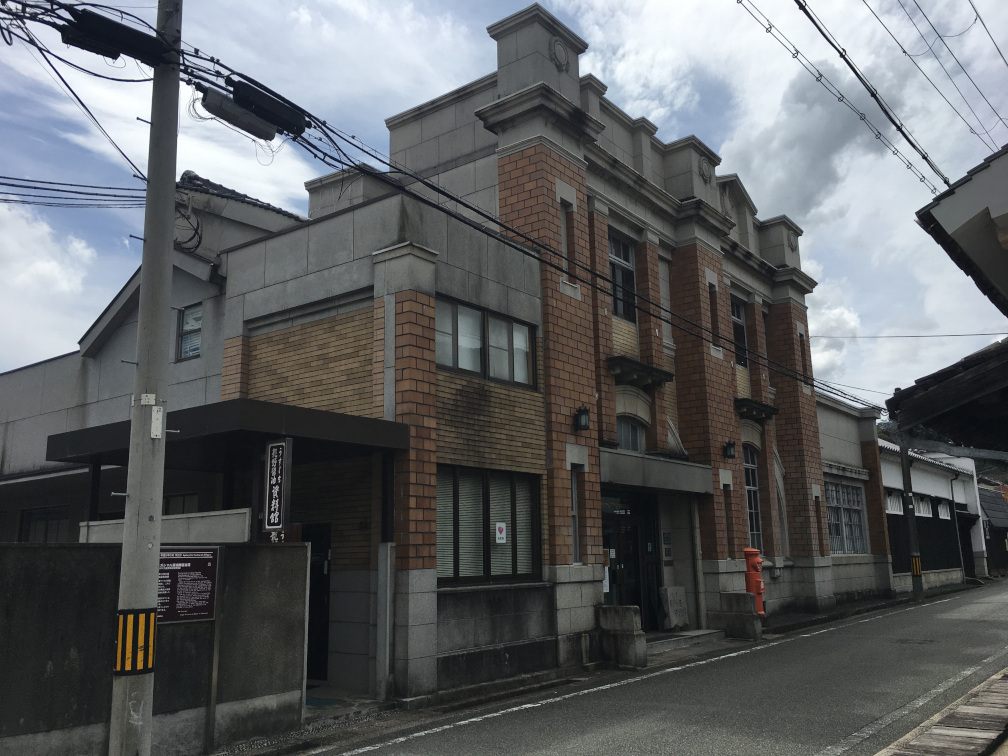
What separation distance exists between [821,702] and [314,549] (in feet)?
24.7

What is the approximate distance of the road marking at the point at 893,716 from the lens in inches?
332

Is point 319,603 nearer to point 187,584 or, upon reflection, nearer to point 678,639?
point 187,584

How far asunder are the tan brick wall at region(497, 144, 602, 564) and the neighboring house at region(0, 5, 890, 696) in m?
0.06

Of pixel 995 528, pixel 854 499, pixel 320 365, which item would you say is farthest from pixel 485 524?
pixel 995 528

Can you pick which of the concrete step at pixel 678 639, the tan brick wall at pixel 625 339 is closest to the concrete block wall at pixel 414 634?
the concrete step at pixel 678 639

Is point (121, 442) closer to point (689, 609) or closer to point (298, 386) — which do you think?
point (298, 386)

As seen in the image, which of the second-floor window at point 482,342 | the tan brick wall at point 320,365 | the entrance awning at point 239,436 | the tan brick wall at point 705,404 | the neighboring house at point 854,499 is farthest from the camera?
the neighboring house at point 854,499

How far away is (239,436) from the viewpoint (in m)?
10.8

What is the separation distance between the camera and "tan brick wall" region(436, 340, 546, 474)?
43.3 feet

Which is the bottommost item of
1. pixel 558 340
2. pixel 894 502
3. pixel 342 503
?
pixel 342 503

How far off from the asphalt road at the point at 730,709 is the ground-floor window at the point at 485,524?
211cm

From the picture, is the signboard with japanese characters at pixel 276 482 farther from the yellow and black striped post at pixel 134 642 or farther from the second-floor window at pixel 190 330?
the second-floor window at pixel 190 330

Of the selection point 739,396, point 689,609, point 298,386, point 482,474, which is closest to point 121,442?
point 298,386

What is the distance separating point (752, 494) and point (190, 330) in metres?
15.2
